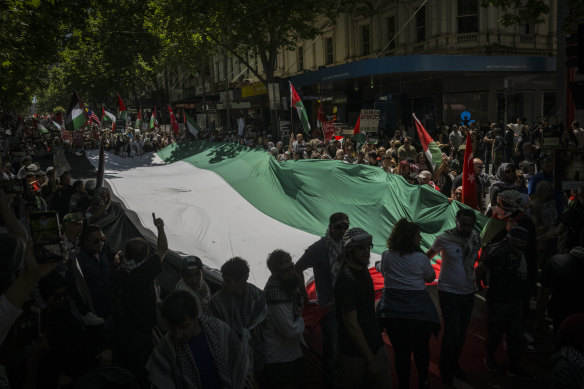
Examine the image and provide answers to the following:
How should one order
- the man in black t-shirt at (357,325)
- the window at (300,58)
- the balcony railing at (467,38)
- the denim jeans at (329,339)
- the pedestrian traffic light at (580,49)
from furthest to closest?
the window at (300,58) < the balcony railing at (467,38) < the pedestrian traffic light at (580,49) < the denim jeans at (329,339) < the man in black t-shirt at (357,325)

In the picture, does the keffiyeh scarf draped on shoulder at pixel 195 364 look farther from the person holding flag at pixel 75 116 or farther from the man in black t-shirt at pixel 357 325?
the person holding flag at pixel 75 116

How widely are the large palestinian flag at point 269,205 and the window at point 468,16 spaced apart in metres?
18.9

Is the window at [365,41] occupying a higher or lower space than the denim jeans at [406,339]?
higher

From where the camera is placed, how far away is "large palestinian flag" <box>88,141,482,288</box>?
7.41 m

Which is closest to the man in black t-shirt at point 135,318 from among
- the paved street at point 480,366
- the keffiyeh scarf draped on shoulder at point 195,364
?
the keffiyeh scarf draped on shoulder at point 195,364

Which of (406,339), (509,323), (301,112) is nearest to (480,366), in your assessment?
(509,323)

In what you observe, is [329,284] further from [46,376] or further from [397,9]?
[397,9]

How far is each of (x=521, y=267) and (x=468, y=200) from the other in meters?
3.10

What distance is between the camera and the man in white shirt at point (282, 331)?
395 centimetres

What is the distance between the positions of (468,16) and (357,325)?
25603mm

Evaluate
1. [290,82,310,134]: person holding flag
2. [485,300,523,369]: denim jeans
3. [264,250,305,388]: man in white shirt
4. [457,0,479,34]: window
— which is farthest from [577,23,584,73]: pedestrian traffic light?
[457,0,479,34]: window

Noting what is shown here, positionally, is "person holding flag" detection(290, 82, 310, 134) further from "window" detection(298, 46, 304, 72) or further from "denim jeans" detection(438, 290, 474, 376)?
"window" detection(298, 46, 304, 72)

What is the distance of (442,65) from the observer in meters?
21.2

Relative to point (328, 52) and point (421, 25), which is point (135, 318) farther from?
point (328, 52)
